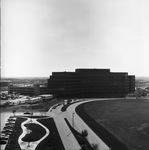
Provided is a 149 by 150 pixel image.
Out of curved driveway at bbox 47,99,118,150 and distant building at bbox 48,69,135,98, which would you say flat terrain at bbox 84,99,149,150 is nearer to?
curved driveway at bbox 47,99,118,150

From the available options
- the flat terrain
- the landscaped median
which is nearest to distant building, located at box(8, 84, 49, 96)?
the landscaped median

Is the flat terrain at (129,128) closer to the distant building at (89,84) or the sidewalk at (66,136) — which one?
the sidewalk at (66,136)

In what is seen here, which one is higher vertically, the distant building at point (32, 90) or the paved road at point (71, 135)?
the distant building at point (32, 90)

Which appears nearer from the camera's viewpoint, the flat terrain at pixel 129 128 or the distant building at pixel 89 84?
the flat terrain at pixel 129 128

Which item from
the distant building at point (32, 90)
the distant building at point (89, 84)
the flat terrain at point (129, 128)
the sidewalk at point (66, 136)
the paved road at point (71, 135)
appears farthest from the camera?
the distant building at point (32, 90)

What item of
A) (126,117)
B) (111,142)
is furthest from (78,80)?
(111,142)

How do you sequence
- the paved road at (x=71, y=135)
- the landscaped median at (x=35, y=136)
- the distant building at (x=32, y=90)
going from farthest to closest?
the distant building at (x=32, y=90)
the paved road at (x=71, y=135)
the landscaped median at (x=35, y=136)

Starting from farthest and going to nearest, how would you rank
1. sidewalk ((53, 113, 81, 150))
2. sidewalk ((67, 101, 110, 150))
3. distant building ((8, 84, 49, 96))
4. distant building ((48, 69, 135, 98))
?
distant building ((8, 84, 49, 96)), distant building ((48, 69, 135, 98)), sidewalk ((67, 101, 110, 150)), sidewalk ((53, 113, 81, 150))

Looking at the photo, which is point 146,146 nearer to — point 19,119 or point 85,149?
point 85,149

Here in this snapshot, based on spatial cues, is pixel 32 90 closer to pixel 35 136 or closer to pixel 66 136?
pixel 35 136

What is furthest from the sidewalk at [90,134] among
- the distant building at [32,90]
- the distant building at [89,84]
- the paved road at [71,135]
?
the distant building at [32,90]

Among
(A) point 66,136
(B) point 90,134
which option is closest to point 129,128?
(B) point 90,134
